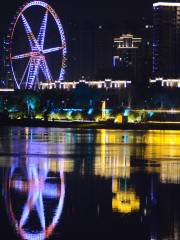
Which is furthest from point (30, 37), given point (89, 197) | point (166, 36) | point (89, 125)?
point (166, 36)

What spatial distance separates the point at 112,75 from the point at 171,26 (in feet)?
62.8

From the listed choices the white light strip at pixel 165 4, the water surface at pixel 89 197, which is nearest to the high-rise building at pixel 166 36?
the white light strip at pixel 165 4

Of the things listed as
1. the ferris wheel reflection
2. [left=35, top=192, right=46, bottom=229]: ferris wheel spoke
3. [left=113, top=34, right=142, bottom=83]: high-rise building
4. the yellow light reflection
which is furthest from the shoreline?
[left=113, top=34, right=142, bottom=83]: high-rise building

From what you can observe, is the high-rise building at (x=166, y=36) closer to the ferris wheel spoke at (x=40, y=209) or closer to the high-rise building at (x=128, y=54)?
the high-rise building at (x=128, y=54)

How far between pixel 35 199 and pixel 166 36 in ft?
434

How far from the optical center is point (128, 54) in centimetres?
15425

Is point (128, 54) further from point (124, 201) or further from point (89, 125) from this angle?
point (124, 201)

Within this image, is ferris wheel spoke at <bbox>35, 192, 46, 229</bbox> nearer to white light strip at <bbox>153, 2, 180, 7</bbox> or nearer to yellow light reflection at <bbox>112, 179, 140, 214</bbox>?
yellow light reflection at <bbox>112, 179, 140, 214</bbox>

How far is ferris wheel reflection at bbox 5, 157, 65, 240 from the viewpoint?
11930mm

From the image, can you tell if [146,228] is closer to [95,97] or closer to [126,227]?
[126,227]

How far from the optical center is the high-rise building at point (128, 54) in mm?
149625

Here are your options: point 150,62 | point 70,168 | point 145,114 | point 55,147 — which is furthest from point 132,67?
point 70,168

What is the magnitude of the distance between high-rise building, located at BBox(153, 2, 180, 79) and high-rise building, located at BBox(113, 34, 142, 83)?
5.34m

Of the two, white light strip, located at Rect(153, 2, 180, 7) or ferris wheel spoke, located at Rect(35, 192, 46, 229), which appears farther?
white light strip, located at Rect(153, 2, 180, 7)
